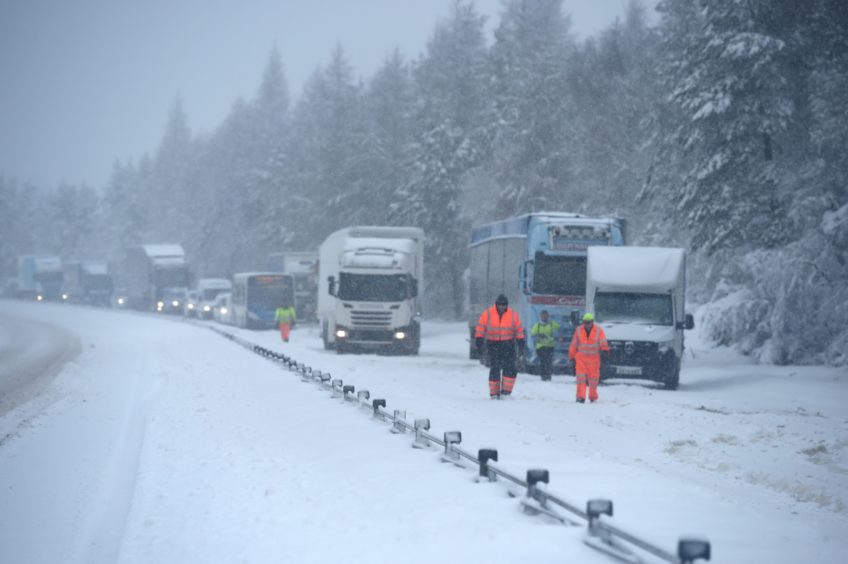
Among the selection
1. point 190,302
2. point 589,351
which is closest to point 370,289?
point 589,351

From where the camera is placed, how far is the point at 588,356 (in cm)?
1794

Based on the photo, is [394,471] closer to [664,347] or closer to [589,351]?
[589,351]

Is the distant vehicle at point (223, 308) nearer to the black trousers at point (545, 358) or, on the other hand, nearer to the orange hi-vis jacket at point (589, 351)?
the black trousers at point (545, 358)

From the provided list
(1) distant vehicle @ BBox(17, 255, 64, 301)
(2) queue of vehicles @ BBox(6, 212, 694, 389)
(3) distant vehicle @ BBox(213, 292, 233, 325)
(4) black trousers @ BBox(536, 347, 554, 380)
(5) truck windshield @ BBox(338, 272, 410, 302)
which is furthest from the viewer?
(1) distant vehicle @ BBox(17, 255, 64, 301)

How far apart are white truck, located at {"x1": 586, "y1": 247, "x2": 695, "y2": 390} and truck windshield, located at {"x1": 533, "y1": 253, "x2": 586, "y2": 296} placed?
1891 millimetres

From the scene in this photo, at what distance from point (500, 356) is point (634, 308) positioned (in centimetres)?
655

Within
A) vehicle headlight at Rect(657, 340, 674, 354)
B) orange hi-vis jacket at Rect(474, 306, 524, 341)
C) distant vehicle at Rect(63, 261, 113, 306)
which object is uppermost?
distant vehicle at Rect(63, 261, 113, 306)

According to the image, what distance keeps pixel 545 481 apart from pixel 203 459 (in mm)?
5649

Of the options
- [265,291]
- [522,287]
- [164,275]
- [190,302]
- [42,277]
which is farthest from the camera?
[42,277]

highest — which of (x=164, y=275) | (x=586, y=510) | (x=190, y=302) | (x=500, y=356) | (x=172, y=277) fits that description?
(x=164, y=275)

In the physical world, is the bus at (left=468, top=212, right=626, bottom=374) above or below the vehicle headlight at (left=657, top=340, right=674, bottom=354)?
above

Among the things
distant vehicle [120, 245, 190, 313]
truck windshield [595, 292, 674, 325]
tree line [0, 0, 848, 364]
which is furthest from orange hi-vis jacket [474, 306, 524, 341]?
distant vehicle [120, 245, 190, 313]

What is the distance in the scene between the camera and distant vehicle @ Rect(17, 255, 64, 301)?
110062mm

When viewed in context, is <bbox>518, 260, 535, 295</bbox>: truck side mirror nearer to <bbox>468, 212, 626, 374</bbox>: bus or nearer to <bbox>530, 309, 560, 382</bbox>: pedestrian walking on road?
<bbox>468, 212, 626, 374</bbox>: bus
